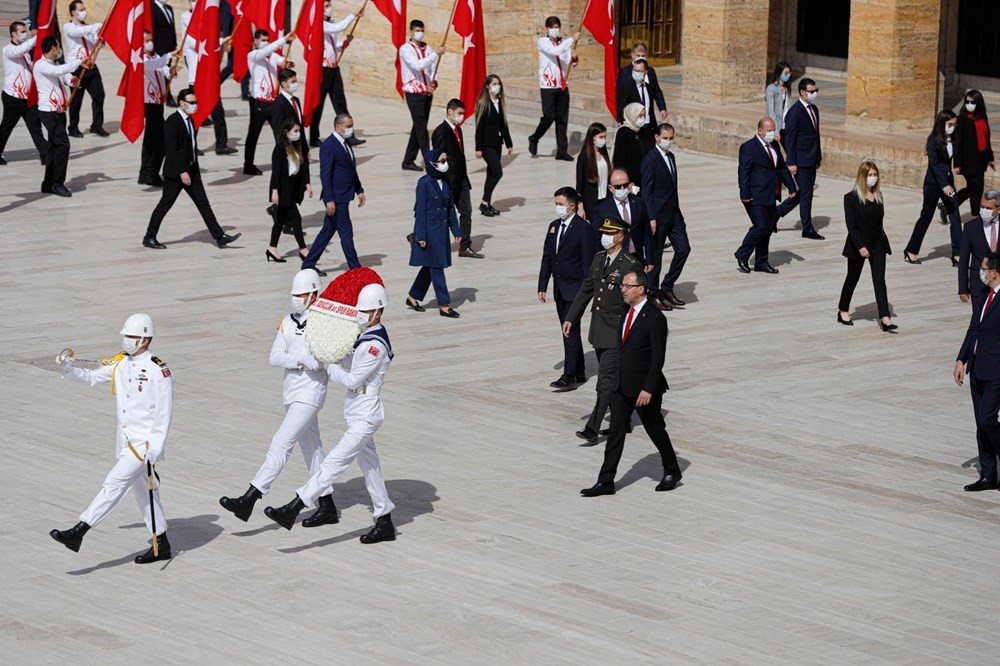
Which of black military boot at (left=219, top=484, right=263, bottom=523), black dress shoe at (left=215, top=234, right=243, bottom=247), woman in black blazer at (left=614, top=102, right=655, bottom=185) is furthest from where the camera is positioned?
black dress shoe at (left=215, top=234, right=243, bottom=247)

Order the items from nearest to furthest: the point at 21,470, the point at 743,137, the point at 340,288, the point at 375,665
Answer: the point at 375,665
the point at 340,288
the point at 21,470
the point at 743,137

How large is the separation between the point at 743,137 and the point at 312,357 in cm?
1516

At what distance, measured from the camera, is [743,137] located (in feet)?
81.9

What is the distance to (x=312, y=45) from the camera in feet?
69.7

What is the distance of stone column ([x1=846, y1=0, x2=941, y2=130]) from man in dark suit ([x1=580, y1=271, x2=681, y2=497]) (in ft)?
42.6

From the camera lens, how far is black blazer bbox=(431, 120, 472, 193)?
58.9ft

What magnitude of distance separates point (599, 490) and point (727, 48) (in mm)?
15462

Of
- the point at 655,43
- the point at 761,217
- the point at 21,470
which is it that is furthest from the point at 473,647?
the point at 655,43

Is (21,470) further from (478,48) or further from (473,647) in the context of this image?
(478,48)

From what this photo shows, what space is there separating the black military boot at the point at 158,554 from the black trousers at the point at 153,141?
1318cm

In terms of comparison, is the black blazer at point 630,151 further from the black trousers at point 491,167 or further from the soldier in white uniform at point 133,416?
the soldier in white uniform at point 133,416

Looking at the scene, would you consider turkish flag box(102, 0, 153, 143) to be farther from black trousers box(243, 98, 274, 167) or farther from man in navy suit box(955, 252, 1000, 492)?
man in navy suit box(955, 252, 1000, 492)

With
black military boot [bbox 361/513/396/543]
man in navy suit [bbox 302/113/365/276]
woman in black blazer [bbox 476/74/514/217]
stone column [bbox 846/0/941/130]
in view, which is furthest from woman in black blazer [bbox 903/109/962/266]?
black military boot [bbox 361/513/396/543]

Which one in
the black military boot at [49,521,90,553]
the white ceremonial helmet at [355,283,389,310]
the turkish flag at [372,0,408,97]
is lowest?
the black military boot at [49,521,90,553]
